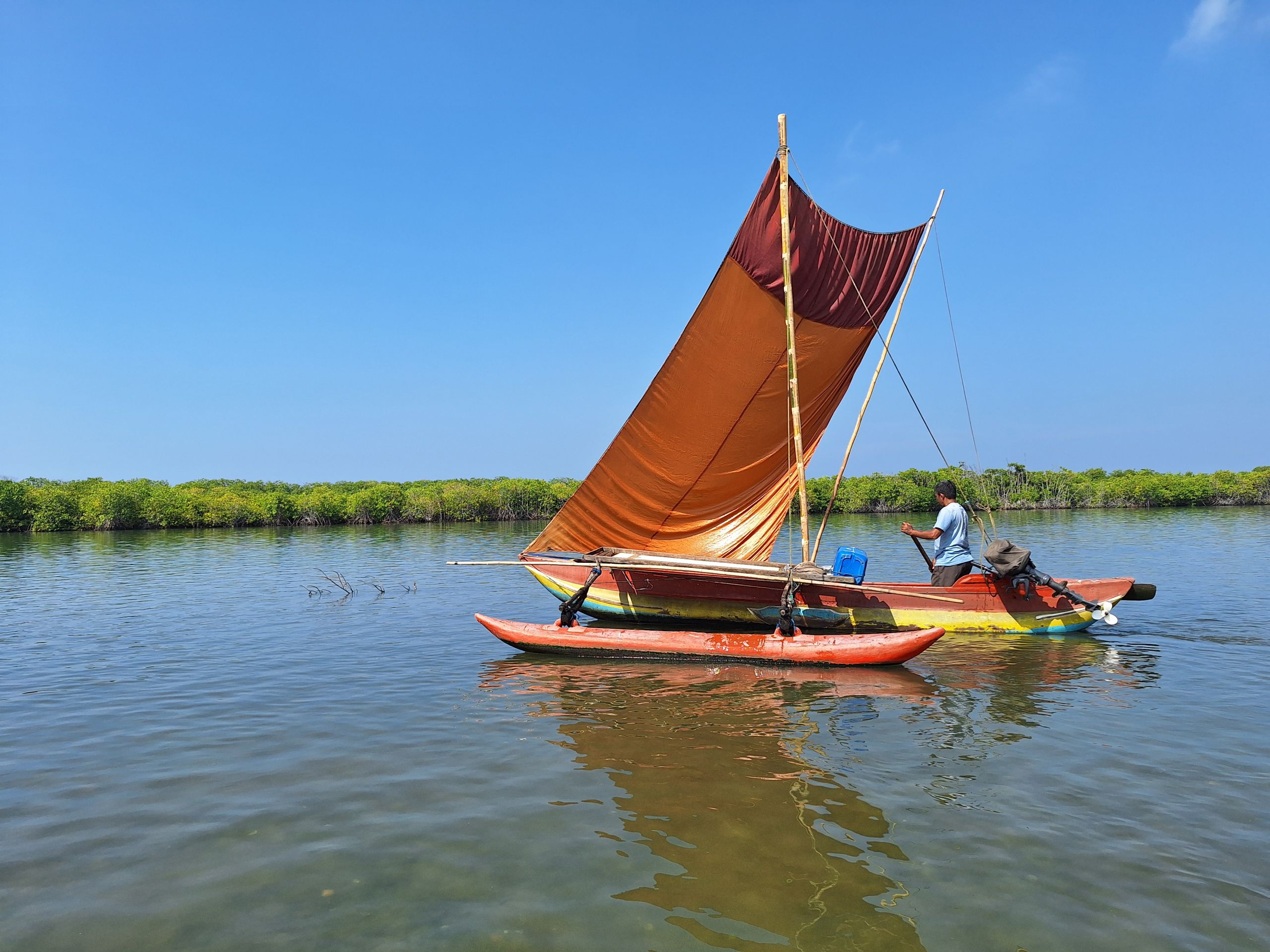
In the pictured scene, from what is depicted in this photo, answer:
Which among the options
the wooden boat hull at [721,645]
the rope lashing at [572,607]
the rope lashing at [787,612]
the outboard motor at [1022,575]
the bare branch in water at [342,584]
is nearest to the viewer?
the wooden boat hull at [721,645]

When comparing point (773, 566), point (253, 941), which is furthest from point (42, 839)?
point (773, 566)

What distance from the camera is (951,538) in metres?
12.9

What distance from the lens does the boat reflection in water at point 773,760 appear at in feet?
15.3

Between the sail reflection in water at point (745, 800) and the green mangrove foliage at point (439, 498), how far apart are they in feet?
151

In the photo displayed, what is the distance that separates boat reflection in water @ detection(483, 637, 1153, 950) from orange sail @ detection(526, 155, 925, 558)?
12.1 feet

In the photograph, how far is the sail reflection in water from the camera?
4570 millimetres

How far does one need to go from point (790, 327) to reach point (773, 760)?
7386 millimetres

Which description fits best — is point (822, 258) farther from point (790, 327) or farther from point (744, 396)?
point (744, 396)

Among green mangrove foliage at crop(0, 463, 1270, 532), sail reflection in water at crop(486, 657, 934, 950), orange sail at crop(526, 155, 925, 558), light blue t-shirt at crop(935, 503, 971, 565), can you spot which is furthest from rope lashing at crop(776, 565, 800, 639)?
green mangrove foliage at crop(0, 463, 1270, 532)

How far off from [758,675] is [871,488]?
59310 mm

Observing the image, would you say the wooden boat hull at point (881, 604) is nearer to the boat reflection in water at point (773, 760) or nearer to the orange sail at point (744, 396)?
the boat reflection in water at point (773, 760)

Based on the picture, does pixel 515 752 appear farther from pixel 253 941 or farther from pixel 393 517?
pixel 393 517

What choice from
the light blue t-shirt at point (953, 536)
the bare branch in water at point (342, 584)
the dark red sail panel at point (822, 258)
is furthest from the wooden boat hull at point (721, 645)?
the bare branch in water at point (342, 584)

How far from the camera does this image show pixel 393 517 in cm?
5978
